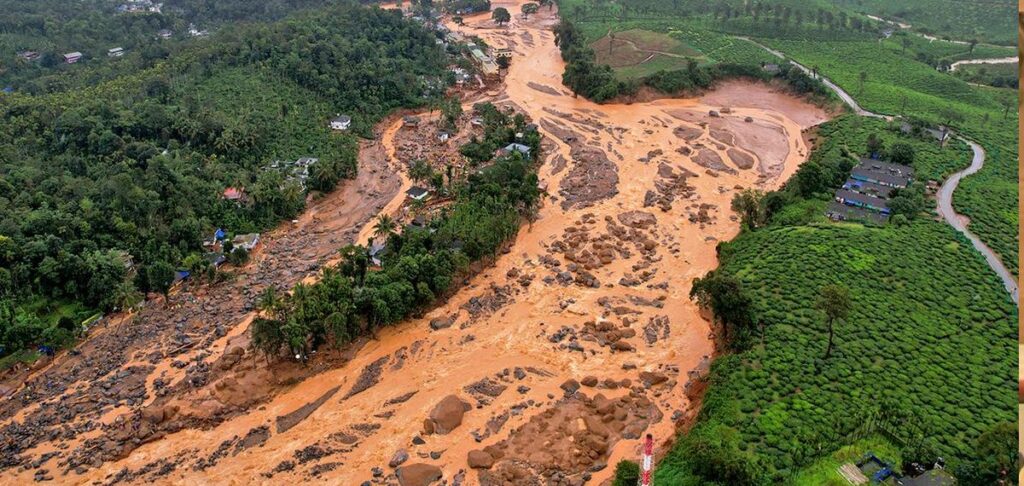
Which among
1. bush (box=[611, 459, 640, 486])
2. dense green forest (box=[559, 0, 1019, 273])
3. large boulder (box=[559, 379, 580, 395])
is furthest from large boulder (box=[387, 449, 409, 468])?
dense green forest (box=[559, 0, 1019, 273])

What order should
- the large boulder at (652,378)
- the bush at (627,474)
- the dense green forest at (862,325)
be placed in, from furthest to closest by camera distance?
the large boulder at (652,378) < the dense green forest at (862,325) < the bush at (627,474)

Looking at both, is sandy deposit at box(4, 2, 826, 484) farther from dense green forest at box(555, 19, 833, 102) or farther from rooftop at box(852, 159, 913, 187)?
dense green forest at box(555, 19, 833, 102)

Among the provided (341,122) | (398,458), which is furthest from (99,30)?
(398,458)

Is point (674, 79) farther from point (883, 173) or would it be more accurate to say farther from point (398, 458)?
point (398, 458)

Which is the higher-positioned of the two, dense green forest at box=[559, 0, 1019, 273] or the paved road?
dense green forest at box=[559, 0, 1019, 273]

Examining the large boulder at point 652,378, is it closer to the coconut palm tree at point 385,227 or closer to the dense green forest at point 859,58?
the coconut palm tree at point 385,227

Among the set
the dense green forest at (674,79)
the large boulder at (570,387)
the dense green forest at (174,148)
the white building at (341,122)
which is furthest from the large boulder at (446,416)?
the dense green forest at (674,79)
